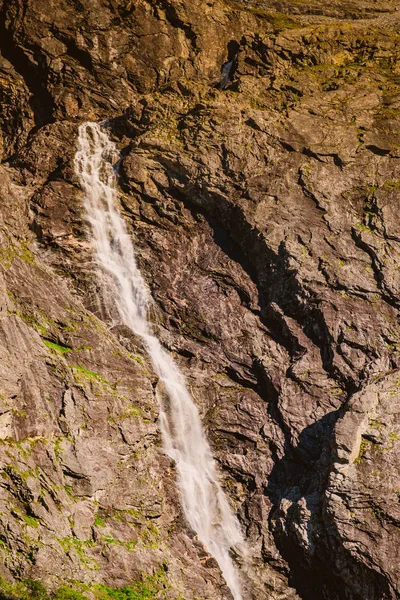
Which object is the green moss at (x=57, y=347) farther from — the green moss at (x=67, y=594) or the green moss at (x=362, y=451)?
the green moss at (x=362, y=451)

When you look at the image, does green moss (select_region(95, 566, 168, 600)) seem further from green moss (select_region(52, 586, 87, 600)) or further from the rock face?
green moss (select_region(52, 586, 87, 600))

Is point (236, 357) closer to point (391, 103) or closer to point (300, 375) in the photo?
point (300, 375)

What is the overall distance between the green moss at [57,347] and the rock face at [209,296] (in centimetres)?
20

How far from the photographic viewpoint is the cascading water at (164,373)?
804 inches

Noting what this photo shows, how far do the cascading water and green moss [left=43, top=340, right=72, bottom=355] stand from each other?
12.8 feet

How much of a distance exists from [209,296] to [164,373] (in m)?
4.01

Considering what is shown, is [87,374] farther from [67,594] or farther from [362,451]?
[362,451]

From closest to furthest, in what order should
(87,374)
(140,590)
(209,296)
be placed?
(140,590) < (87,374) < (209,296)

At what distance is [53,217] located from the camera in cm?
2739

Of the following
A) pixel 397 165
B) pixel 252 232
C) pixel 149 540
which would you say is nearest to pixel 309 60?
pixel 397 165

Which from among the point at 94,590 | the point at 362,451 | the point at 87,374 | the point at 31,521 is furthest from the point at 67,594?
the point at 362,451

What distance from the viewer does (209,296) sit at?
1012 inches

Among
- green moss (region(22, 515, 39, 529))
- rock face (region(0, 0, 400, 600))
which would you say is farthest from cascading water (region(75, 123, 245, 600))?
green moss (region(22, 515, 39, 529))

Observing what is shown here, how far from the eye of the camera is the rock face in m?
17.6
